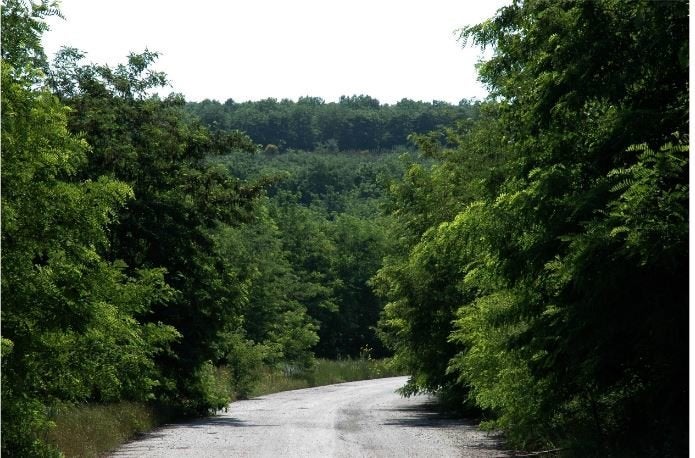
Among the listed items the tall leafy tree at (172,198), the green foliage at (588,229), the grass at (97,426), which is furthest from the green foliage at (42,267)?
the tall leafy tree at (172,198)

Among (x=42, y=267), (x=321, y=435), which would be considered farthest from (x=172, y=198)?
(x=42, y=267)

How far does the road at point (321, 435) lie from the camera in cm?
1867

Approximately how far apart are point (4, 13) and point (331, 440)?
39.5ft

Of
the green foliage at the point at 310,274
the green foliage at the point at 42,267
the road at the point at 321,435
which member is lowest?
the road at the point at 321,435

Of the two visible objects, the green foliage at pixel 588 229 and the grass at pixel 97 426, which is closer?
the green foliage at pixel 588 229

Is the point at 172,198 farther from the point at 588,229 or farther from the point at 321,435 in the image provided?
the point at 588,229

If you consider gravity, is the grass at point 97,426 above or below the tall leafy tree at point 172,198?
below

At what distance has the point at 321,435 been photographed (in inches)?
877

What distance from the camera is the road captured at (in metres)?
18.7

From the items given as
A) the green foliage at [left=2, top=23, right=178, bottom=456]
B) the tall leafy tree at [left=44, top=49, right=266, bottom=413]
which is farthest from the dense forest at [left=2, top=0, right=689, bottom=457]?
the tall leafy tree at [left=44, top=49, right=266, bottom=413]

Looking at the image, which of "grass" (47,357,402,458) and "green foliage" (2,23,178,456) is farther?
"grass" (47,357,402,458)

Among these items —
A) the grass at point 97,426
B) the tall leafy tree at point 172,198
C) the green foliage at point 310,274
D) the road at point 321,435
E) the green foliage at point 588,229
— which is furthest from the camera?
the green foliage at point 310,274

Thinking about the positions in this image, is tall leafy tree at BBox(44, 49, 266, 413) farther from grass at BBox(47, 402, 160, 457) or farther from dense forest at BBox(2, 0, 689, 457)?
dense forest at BBox(2, 0, 689, 457)

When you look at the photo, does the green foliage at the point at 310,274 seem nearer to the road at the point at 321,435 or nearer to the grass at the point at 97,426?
the road at the point at 321,435
